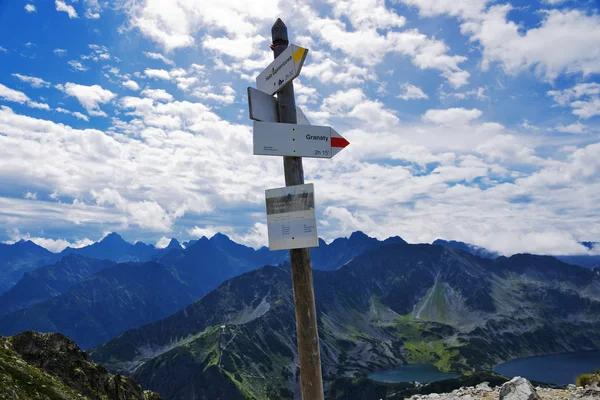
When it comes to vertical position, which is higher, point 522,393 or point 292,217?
point 292,217

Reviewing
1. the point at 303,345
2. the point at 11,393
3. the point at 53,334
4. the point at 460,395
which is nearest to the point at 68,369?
the point at 53,334

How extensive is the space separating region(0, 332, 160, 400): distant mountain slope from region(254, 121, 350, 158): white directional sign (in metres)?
32.5

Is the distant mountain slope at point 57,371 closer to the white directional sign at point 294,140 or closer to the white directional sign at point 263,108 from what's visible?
the white directional sign at point 294,140

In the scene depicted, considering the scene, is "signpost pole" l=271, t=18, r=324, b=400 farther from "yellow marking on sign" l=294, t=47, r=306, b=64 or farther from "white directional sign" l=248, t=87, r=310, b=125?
"yellow marking on sign" l=294, t=47, r=306, b=64

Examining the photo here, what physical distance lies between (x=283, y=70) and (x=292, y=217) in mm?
2964

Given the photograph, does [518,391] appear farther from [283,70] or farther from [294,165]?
[283,70]

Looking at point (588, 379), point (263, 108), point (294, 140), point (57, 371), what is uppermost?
point (263, 108)

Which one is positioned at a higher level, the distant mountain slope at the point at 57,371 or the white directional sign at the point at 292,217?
the white directional sign at the point at 292,217

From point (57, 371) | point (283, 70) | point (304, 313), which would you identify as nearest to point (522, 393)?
point (304, 313)

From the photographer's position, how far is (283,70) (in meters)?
7.74

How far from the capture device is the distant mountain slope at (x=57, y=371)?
3095 cm

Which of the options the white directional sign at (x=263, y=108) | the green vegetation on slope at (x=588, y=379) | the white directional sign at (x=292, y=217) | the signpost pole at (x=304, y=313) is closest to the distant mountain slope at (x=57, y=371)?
the signpost pole at (x=304, y=313)

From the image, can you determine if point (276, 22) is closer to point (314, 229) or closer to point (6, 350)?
point (314, 229)

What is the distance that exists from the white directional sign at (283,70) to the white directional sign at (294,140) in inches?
35.6
